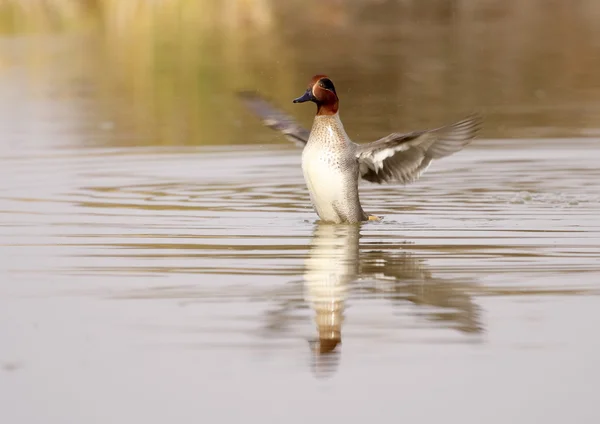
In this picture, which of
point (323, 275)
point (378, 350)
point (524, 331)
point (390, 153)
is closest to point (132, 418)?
point (378, 350)

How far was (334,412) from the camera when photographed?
4.84 metres

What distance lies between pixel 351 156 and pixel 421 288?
2.78 meters

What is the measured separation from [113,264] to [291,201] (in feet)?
10.2

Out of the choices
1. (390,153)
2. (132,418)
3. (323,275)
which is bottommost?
(132,418)

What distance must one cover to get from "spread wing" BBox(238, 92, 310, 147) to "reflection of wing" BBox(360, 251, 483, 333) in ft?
8.87

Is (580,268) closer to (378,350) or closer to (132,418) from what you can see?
(378,350)

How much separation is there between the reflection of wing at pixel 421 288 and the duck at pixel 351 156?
138 cm

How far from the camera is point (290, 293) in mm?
Result: 6734

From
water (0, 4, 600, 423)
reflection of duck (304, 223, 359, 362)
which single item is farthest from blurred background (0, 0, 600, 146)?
reflection of duck (304, 223, 359, 362)

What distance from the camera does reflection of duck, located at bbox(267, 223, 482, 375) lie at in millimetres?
5965

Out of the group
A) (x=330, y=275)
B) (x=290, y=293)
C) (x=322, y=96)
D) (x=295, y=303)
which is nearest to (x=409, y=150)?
(x=322, y=96)

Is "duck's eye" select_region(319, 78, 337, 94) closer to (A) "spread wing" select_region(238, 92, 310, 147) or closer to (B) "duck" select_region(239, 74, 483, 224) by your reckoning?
(B) "duck" select_region(239, 74, 483, 224)

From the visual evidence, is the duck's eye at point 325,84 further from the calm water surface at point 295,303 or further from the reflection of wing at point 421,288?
the reflection of wing at point 421,288

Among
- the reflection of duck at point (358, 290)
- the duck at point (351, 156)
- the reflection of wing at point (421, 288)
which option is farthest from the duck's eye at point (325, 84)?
the reflection of wing at point (421, 288)
